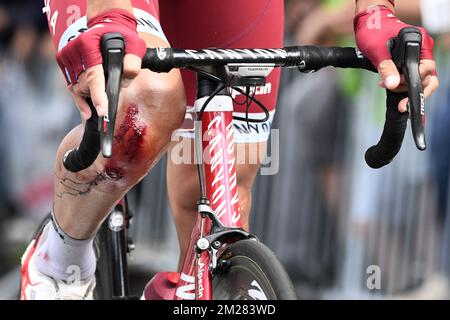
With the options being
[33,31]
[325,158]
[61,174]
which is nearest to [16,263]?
[33,31]

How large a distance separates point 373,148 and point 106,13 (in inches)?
27.1

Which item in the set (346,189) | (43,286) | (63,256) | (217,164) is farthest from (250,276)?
(346,189)

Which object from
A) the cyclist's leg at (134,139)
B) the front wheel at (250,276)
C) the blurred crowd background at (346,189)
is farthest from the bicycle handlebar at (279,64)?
the blurred crowd background at (346,189)

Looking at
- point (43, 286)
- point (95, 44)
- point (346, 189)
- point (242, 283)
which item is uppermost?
point (346, 189)

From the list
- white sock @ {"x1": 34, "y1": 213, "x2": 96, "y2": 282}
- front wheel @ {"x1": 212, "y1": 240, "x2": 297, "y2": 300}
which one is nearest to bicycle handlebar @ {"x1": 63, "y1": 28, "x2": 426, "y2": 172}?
front wheel @ {"x1": 212, "y1": 240, "x2": 297, "y2": 300}

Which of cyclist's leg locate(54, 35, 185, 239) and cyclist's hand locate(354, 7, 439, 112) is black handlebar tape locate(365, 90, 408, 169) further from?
cyclist's leg locate(54, 35, 185, 239)

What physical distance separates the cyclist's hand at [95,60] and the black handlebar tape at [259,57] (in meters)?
0.06

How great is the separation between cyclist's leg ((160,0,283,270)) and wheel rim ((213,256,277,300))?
0.91 metres

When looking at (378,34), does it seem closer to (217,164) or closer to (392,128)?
(392,128)

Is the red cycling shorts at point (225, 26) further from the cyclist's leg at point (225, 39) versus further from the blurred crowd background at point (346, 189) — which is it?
the blurred crowd background at point (346, 189)

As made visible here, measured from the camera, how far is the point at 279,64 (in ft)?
6.89

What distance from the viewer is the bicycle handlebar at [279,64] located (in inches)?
73.7

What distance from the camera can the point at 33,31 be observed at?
5617 millimetres

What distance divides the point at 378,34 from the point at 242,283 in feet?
2.08
